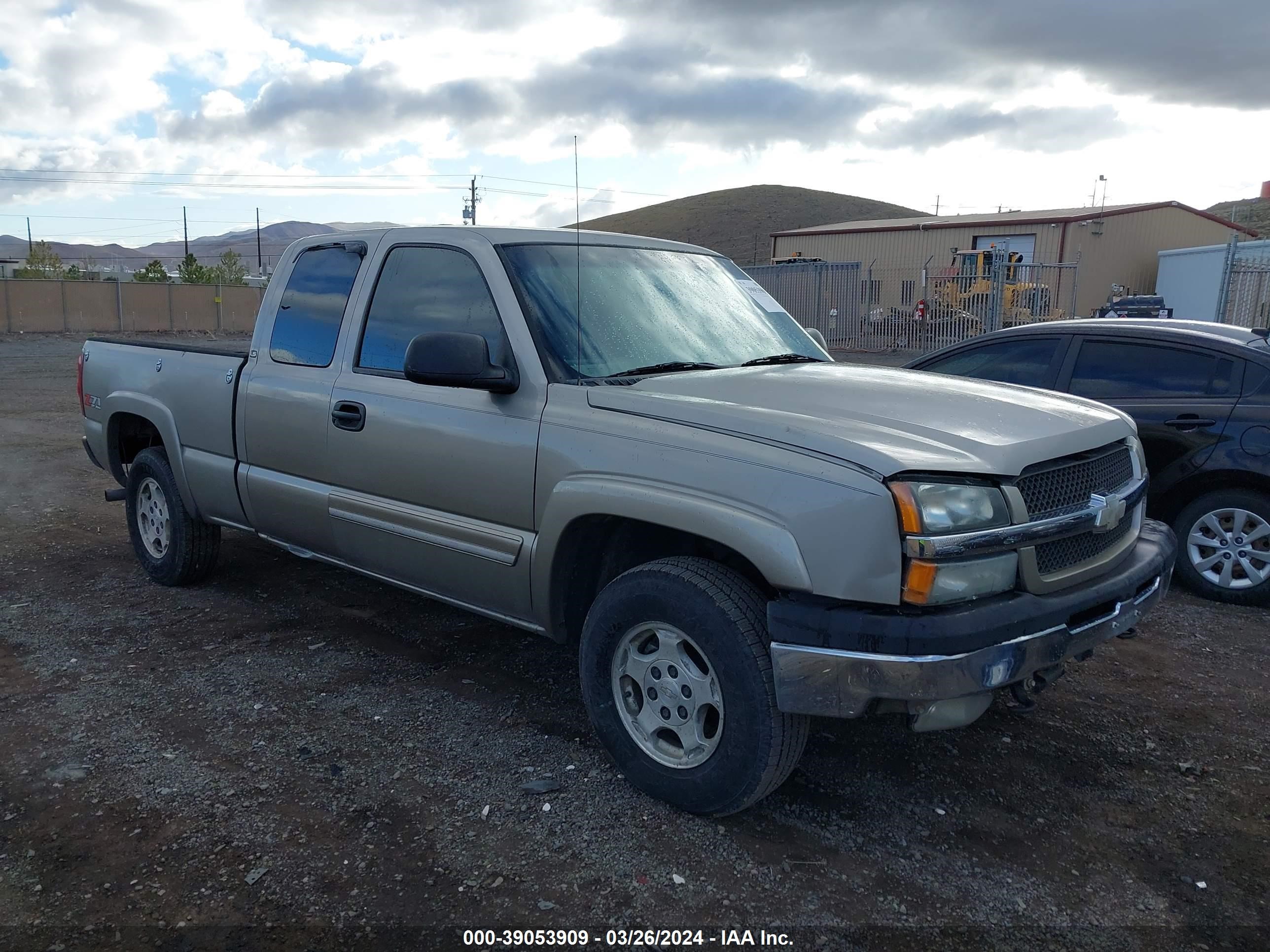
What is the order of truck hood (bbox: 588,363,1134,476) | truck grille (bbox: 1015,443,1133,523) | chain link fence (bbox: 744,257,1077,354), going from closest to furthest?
truck hood (bbox: 588,363,1134,476) → truck grille (bbox: 1015,443,1133,523) → chain link fence (bbox: 744,257,1077,354)

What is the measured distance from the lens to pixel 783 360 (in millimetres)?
4324

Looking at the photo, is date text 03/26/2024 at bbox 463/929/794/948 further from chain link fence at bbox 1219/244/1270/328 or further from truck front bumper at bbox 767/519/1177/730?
chain link fence at bbox 1219/244/1270/328

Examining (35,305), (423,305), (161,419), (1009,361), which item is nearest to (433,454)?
(423,305)

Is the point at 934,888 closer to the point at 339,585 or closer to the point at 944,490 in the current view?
the point at 944,490

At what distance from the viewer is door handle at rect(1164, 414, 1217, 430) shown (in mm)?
5725

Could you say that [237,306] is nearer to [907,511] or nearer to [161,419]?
[161,419]

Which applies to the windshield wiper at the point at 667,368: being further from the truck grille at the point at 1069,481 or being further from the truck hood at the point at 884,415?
the truck grille at the point at 1069,481

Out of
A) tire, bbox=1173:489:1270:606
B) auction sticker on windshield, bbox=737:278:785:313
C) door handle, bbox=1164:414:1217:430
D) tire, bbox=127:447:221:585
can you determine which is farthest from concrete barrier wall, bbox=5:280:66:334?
tire, bbox=1173:489:1270:606

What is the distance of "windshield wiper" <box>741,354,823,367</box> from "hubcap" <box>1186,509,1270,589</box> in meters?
2.84

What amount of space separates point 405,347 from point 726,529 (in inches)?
74.5

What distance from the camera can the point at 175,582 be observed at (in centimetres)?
579

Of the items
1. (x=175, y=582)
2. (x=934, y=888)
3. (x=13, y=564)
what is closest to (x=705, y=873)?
(x=934, y=888)

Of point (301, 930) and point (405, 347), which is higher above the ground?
point (405, 347)

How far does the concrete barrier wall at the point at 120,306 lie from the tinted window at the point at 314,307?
36788 mm
